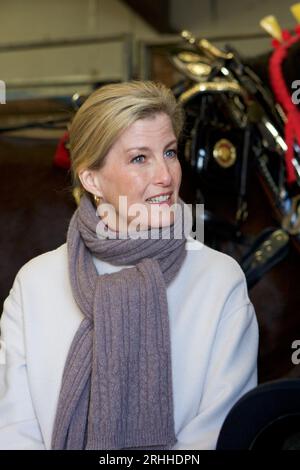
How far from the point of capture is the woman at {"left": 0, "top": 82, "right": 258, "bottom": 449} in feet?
3.73

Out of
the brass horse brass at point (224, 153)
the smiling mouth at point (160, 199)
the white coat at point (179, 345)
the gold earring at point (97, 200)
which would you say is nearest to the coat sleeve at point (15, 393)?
the white coat at point (179, 345)

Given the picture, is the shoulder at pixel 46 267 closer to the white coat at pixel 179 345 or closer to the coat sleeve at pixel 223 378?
the white coat at pixel 179 345

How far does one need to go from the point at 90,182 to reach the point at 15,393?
0.34m

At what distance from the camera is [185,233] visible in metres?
1.21

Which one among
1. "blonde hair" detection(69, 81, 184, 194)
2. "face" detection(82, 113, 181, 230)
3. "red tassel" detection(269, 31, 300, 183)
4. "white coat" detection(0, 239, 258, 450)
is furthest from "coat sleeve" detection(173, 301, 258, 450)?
"red tassel" detection(269, 31, 300, 183)

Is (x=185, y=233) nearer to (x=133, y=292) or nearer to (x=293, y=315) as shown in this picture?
(x=133, y=292)

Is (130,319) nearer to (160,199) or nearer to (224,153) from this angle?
(160,199)

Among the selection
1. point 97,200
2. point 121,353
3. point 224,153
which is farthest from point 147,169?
point 224,153

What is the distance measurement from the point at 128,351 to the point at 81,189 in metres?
0.29

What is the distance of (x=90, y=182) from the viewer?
122 cm

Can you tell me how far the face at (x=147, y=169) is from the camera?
44.8 inches
